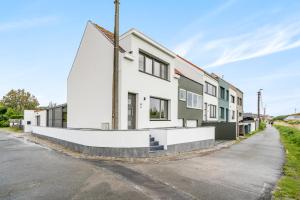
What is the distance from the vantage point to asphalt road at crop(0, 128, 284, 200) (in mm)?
4922

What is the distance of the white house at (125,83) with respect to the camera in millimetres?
11992

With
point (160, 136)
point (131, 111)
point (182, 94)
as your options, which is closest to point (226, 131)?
point (182, 94)

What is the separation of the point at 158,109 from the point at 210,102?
40.3 ft

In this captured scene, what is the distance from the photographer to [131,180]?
5984 mm

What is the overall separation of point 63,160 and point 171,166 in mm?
4787

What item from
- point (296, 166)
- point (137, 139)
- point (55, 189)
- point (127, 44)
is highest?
point (127, 44)

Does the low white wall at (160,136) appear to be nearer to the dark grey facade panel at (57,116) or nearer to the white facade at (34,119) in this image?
the dark grey facade panel at (57,116)

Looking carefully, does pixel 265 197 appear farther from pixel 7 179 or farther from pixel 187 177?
pixel 7 179

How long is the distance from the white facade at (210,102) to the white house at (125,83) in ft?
27.8

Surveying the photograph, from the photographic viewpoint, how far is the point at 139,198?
4.66m

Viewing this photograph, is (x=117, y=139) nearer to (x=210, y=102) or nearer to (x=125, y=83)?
(x=125, y=83)

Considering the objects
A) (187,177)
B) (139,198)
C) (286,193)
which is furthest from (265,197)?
(139,198)

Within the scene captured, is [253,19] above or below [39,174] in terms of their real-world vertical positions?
above

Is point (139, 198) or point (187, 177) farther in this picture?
point (187, 177)
